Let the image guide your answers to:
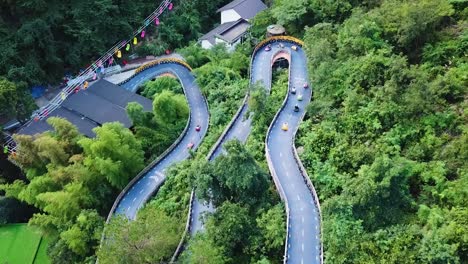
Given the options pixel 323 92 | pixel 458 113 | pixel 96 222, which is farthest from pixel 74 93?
pixel 458 113

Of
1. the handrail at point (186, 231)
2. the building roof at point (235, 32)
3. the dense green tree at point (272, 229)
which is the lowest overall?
the dense green tree at point (272, 229)

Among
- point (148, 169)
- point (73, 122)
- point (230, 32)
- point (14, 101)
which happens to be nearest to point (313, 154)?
point (148, 169)

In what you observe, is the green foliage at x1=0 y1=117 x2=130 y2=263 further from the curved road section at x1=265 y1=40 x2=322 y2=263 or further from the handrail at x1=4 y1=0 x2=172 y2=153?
the curved road section at x1=265 y1=40 x2=322 y2=263

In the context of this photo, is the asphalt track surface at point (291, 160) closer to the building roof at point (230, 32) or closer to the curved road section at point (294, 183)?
the curved road section at point (294, 183)

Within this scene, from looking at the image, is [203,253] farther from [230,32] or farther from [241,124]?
[230,32]

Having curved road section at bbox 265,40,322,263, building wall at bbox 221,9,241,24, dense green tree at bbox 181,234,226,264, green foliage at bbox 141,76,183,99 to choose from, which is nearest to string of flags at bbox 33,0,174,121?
green foliage at bbox 141,76,183,99

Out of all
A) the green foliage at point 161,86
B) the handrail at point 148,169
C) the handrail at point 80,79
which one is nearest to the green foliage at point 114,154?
the handrail at point 148,169
